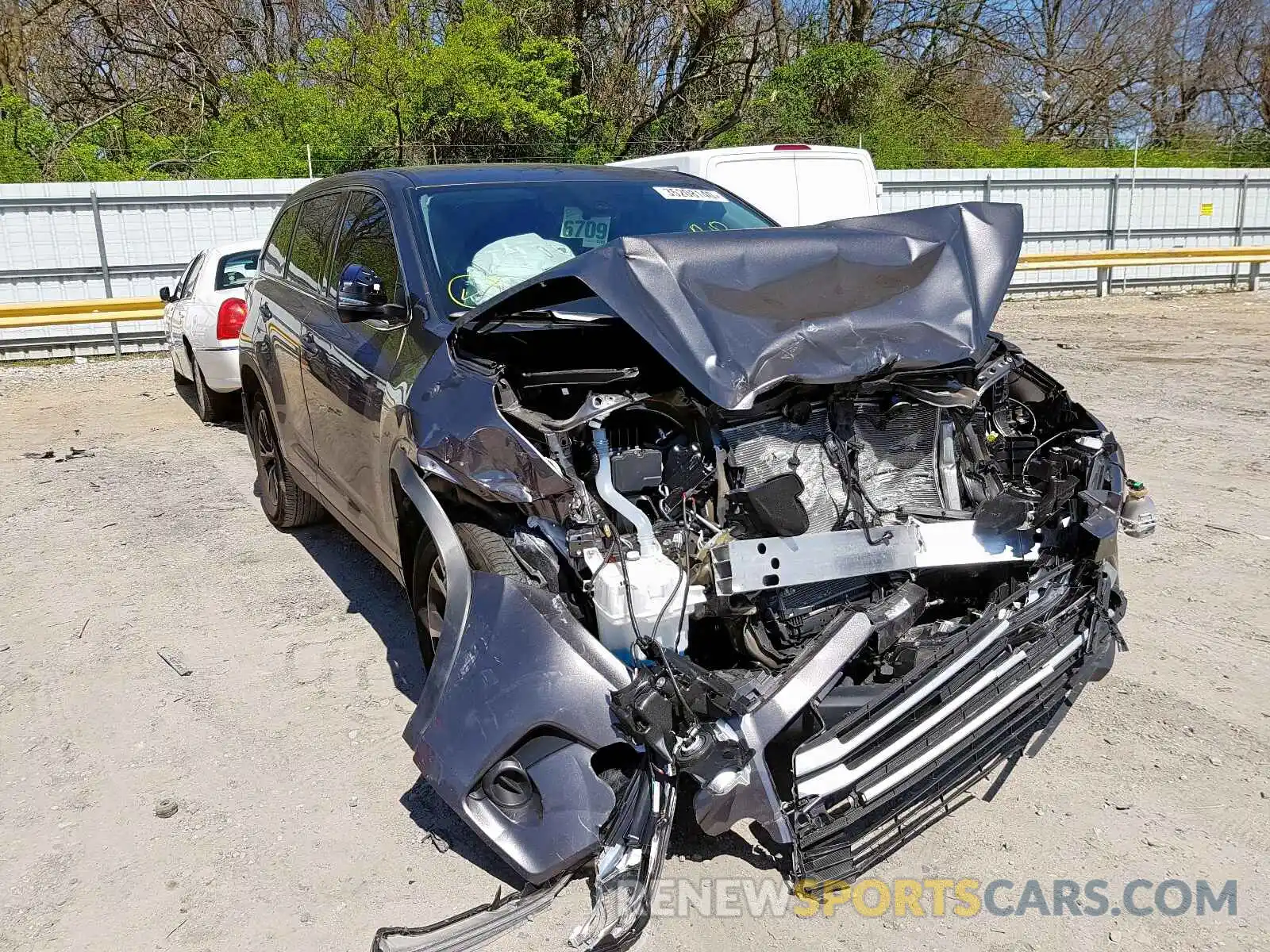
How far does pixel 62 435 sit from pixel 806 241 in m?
8.38

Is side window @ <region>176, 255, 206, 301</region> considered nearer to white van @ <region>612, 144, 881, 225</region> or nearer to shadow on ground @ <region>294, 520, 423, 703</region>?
white van @ <region>612, 144, 881, 225</region>

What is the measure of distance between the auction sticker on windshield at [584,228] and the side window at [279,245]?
2071 mm

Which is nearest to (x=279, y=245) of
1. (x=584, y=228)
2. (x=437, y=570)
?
(x=584, y=228)

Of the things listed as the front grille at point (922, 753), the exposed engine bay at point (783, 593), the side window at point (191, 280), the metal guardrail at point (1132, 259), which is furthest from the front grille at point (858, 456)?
the metal guardrail at point (1132, 259)

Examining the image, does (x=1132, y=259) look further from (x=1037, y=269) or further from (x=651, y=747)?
(x=651, y=747)

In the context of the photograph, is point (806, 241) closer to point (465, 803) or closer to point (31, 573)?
point (465, 803)

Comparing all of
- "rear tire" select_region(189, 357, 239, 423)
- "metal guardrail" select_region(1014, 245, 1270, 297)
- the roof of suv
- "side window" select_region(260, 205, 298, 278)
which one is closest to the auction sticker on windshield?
the roof of suv

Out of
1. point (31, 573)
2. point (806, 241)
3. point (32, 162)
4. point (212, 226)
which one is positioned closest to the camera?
point (806, 241)

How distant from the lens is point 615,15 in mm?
22734

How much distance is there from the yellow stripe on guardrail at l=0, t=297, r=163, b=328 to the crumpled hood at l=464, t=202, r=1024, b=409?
466 inches

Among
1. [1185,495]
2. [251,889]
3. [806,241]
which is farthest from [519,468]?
[1185,495]

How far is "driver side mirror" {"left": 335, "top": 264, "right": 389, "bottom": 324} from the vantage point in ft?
12.3

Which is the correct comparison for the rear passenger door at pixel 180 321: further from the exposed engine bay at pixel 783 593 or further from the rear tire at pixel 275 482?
the exposed engine bay at pixel 783 593

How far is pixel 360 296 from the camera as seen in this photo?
3.76 meters
